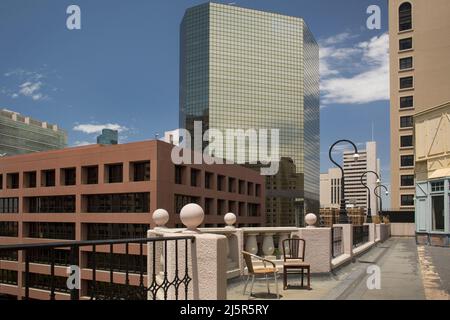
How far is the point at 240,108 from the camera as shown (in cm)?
15150

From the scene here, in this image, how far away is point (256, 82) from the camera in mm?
155625

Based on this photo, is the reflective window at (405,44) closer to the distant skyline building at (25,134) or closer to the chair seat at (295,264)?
the chair seat at (295,264)

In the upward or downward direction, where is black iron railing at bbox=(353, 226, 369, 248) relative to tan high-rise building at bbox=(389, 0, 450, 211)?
downward

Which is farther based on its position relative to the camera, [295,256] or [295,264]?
[295,256]

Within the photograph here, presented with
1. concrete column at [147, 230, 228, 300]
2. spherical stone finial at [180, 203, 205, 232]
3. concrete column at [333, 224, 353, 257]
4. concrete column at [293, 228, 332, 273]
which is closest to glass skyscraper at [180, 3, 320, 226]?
concrete column at [333, 224, 353, 257]

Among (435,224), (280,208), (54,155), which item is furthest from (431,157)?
(280,208)

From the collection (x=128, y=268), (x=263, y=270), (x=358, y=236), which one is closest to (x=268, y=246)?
(x=263, y=270)
